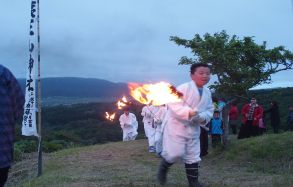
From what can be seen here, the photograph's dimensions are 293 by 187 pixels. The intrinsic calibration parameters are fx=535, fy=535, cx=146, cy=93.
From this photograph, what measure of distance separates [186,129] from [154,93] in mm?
833

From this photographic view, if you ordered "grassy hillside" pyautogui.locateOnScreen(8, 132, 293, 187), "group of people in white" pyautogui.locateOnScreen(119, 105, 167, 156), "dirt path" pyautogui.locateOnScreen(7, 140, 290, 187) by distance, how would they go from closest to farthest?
1. "dirt path" pyautogui.locateOnScreen(7, 140, 290, 187)
2. "grassy hillside" pyautogui.locateOnScreen(8, 132, 293, 187)
3. "group of people in white" pyautogui.locateOnScreen(119, 105, 167, 156)

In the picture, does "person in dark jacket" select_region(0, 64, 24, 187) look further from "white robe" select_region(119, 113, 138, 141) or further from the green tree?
"white robe" select_region(119, 113, 138, 141)

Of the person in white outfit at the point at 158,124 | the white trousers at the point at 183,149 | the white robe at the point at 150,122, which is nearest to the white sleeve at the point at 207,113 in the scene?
the white trousers at the point at 183,149

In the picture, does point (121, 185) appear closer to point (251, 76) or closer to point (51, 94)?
point (251, 76)

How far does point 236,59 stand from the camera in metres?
14.2

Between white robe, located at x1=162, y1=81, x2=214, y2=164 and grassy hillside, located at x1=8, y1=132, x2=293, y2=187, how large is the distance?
3.38ft

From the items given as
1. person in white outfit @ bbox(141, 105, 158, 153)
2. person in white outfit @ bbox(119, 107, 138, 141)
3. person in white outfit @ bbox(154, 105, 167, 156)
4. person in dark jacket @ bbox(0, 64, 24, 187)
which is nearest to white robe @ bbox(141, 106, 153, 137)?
person in white outfit @ bbox(141, 105, 158, 153)

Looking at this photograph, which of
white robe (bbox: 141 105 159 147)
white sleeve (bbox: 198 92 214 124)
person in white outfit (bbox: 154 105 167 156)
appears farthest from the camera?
white robe (bbox: 141 105 159 147)

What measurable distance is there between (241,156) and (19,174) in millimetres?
5989

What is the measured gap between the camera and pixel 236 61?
1414 cm

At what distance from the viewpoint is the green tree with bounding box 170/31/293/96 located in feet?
45.8

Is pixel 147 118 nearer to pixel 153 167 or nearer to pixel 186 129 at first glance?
pixel 153 167

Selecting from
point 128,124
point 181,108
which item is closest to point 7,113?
point 181,108

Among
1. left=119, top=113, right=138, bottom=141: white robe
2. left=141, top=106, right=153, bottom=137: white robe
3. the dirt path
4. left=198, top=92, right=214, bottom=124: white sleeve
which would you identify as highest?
left=198, top=92, right=214, bottom=124: white sleeve
